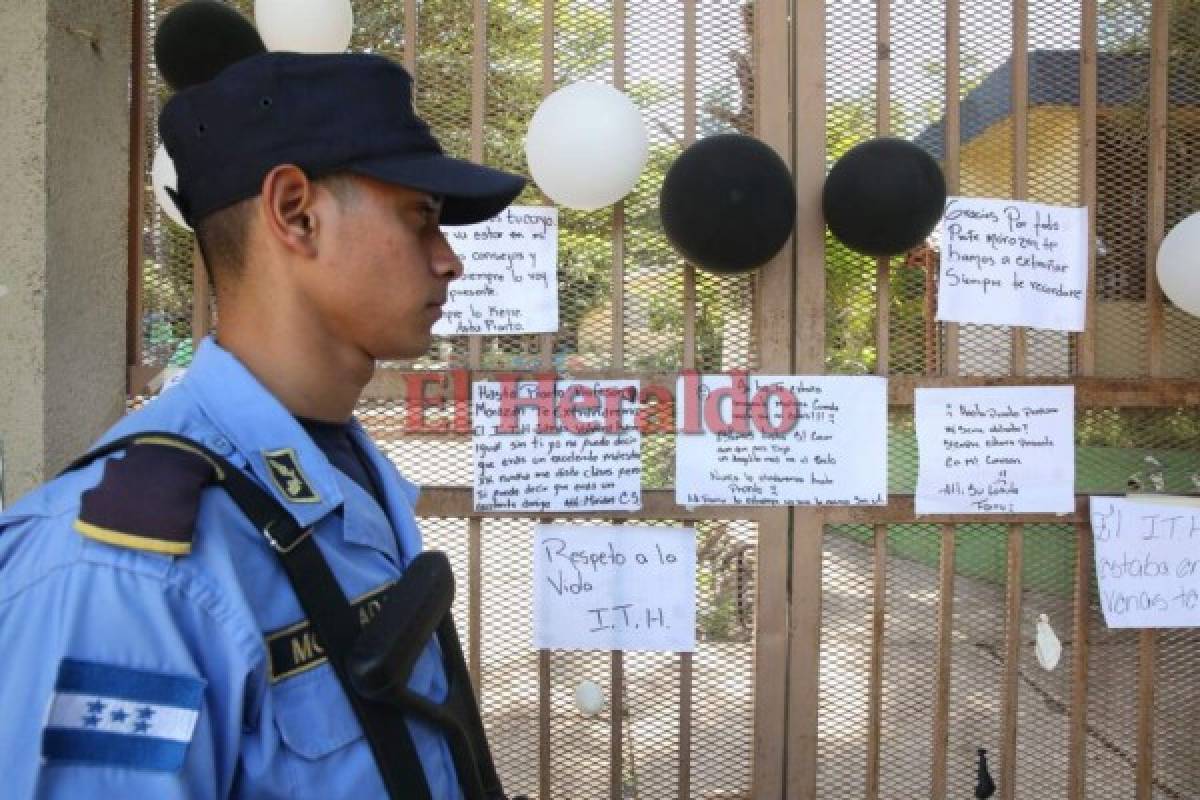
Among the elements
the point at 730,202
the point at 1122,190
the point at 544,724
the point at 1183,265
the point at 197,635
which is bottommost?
the point at 544,724

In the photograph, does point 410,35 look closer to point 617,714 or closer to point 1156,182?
point 617,714

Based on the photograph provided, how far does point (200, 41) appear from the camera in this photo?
214cm

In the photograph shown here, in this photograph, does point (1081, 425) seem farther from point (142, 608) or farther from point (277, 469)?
point (142, 608)

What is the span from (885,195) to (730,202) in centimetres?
36

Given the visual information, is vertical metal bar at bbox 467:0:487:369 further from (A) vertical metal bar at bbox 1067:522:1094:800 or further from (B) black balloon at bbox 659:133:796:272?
(A) vertical metal bar at bbox 1067:522:1094:800

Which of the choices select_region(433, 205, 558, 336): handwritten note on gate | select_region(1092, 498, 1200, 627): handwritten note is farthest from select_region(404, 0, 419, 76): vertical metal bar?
select_region(1092, 498, 1200, 627): handwritten note

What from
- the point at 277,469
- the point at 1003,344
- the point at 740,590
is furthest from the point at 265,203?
the point at 1003,344

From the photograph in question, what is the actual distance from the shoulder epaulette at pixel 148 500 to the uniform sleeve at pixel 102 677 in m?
0.02

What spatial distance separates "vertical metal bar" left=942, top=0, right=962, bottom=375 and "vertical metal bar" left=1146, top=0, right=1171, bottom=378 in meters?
0.49

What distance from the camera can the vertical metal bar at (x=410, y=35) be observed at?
231 centimetres

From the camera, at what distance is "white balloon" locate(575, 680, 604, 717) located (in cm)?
227

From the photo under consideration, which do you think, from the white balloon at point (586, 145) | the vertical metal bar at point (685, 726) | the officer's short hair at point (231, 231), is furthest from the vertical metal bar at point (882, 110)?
the officer's short hair at point (231, 231)

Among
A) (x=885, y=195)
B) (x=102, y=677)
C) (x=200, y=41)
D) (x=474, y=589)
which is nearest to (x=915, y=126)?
(x=885, y=195)

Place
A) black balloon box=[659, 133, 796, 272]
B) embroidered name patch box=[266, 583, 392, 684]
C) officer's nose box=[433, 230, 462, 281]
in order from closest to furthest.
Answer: embroidered name patch box=[266, 583, 392, 684] → officer's nose box=[433, 230, 462, 281] → black balloon box=[659, 133, 796, 272]
